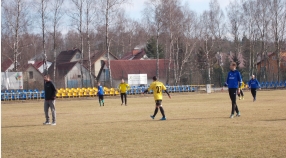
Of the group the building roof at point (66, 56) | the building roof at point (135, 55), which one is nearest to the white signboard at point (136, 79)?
the building roof at point (135, 55)

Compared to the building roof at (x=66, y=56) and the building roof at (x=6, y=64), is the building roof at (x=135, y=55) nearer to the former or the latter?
the building roof at (x=66, y=56)

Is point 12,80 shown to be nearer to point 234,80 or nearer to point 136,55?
point 234,80

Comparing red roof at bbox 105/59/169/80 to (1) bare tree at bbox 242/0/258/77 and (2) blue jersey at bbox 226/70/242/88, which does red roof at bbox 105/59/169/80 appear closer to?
(1) bare tree at bbox 242/0/258/77

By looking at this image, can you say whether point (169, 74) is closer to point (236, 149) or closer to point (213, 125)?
point (213, 125)

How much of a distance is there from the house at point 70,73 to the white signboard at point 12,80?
7.12 metres

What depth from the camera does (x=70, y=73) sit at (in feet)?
253

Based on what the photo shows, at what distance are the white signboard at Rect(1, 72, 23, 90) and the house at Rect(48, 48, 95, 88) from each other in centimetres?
712

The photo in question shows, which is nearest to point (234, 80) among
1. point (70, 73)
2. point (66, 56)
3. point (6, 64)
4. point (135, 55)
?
point (70, 73)

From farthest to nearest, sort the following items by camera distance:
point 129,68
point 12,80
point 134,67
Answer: point 134,67 < point 129,68 < point 12,80

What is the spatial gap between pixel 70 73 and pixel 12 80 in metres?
28.2

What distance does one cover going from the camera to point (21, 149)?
1001 centimetres

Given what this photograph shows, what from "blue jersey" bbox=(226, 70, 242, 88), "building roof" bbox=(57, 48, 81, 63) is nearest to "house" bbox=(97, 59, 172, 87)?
"building roof" bbox=(57, 48, 81, 63)

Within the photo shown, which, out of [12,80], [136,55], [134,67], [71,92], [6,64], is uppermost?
[136,55]

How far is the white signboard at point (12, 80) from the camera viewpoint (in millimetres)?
48812
